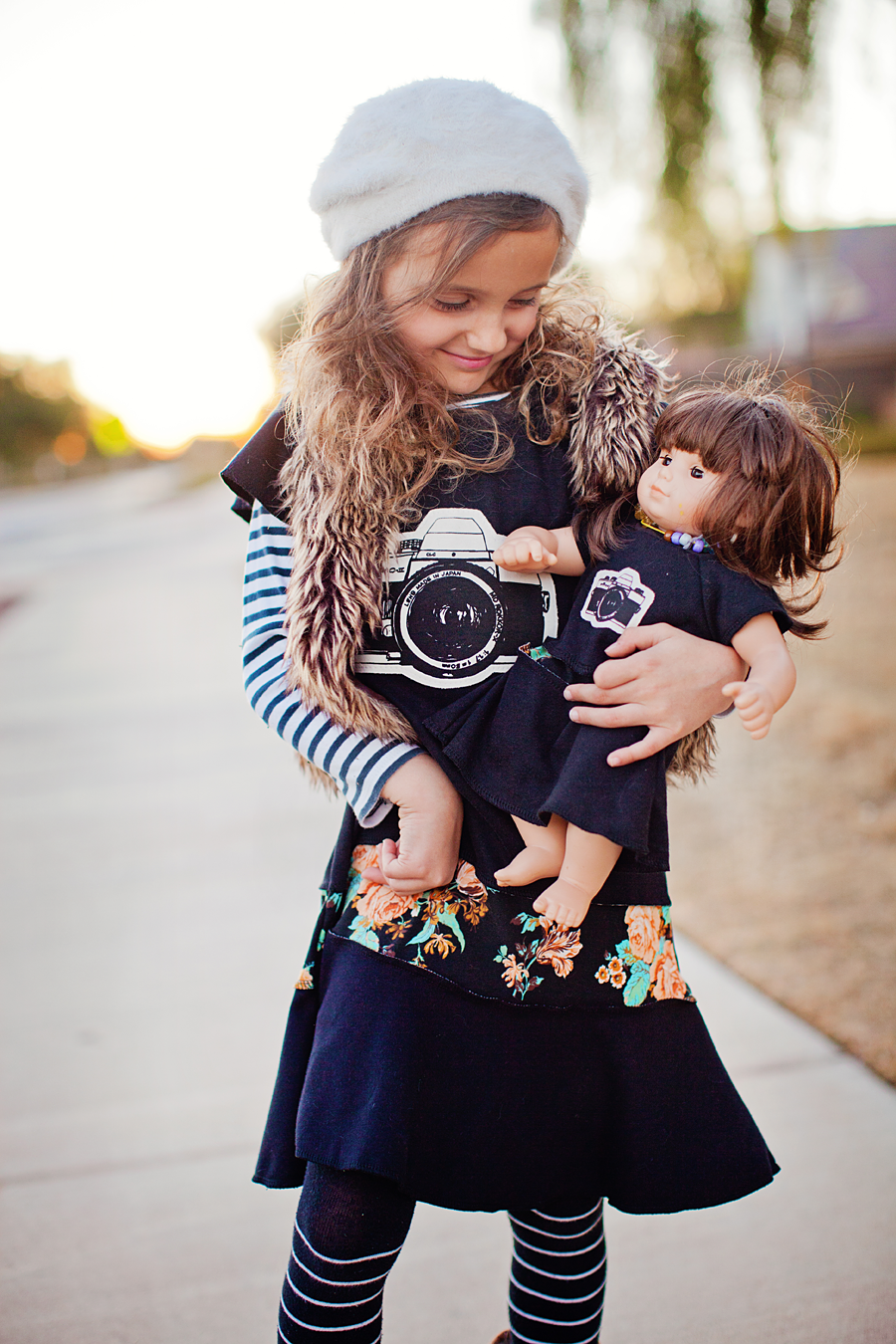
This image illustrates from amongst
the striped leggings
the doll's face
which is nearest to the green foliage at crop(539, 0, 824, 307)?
the doll's face

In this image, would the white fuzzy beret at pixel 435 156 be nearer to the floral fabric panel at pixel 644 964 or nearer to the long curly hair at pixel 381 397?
the long curly hair at pixel 381 397

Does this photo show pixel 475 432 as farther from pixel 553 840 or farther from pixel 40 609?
pixel 40 609

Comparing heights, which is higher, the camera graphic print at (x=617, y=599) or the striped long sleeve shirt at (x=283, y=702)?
the camera graphic print at (x=617, y=599)

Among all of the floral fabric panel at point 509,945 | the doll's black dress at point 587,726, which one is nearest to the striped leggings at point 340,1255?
the floral fabric panel at point 509,945

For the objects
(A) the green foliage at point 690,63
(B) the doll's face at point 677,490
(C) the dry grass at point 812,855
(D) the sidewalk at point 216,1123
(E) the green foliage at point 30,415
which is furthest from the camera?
(E) the green foliage at point 30,415

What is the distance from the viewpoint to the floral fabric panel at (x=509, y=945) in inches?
46.2

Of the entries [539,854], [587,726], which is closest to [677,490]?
[587,726]

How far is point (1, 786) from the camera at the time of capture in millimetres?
4551

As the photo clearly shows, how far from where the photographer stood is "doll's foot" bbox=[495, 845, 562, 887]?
3.77ft

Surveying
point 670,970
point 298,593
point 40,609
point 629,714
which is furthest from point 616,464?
point 40,609

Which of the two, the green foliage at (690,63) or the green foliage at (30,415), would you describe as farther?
the green foliage at (30,415)

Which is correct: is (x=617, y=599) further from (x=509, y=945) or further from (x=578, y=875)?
(x=509, y=945)

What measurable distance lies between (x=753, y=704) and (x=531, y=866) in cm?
31

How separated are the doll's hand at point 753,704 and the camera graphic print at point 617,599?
0.55 ft
